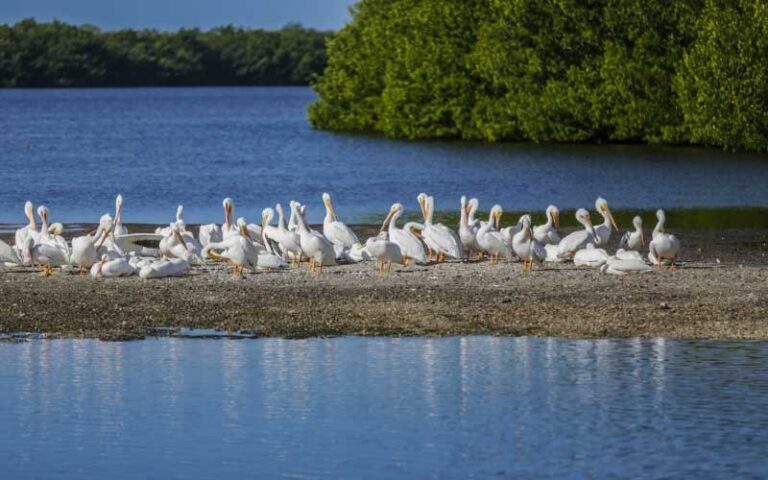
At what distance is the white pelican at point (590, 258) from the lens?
17859 millimetres

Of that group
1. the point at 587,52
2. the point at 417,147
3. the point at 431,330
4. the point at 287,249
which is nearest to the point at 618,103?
the point at 587,52

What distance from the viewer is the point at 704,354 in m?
13.5

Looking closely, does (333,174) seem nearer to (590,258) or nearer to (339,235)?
(339,235)

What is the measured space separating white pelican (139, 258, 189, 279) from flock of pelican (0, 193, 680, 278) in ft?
0.03

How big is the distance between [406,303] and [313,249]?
2.35 metres

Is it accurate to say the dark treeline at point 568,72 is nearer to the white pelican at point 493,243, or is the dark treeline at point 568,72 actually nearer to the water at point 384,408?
the white pelican at point 493,243

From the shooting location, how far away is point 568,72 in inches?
Result: 2048

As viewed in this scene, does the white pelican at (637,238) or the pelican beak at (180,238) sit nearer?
the pelican beak at (180,238)

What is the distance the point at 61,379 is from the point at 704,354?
205 inches

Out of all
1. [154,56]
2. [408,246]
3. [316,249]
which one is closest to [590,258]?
[408,246]

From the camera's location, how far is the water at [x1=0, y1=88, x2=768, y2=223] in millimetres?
30266

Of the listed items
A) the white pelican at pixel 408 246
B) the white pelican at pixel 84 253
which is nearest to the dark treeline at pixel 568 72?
the white pelican at pixel 408 246

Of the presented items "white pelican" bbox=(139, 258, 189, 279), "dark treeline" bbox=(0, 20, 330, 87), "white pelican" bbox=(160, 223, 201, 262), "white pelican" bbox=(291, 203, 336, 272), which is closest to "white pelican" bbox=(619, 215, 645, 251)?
"white pelican" bbox=(291, 203, 336, 272)

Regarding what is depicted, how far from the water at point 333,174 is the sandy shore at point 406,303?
32.4 feet
